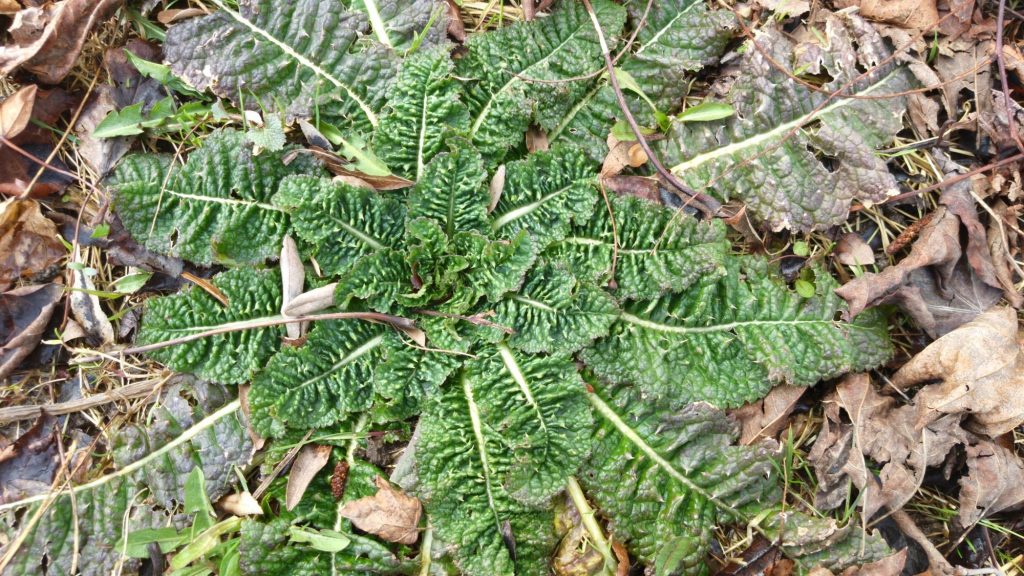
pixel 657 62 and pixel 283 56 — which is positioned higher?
pixel 283 56

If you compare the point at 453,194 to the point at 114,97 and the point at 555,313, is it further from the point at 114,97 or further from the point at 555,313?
the point at 114,97

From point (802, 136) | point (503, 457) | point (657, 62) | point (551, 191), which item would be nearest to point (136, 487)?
point (503, 457)

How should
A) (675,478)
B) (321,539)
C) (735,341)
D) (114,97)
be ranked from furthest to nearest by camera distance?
(114,97), (735,341), (675,478), (321,539)

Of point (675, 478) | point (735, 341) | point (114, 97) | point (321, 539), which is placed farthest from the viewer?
point (114, 97)

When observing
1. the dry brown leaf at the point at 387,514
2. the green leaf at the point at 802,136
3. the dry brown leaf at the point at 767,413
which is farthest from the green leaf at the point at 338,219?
the dry brown leaf at the point at 767,413

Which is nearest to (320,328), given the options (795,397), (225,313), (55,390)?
(225,313)

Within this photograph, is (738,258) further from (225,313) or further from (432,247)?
(225,313)
